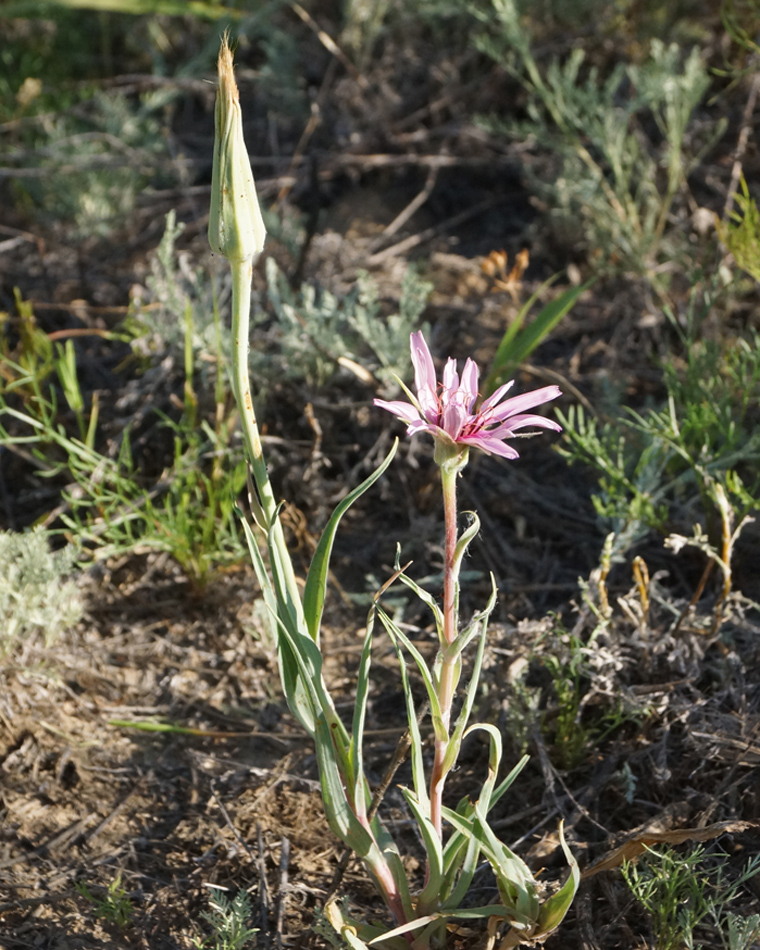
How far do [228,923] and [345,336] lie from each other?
5.39ft

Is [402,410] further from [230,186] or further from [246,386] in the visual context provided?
[230,186]

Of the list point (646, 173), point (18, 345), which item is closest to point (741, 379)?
point (646, 173)

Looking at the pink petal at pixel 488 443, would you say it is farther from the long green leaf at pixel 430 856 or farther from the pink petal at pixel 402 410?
the long green leaf at pixel 430 856

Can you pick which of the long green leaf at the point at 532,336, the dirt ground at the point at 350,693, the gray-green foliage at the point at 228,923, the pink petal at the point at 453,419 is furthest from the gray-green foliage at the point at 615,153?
the gray-green foliage at the point at 228,923

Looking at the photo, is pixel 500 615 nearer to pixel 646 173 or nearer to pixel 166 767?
pixel 166 767

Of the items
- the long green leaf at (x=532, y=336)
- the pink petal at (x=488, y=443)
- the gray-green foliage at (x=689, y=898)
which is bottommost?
the gray-green foliage at (x=689, y=898)

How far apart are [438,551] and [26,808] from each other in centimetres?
109

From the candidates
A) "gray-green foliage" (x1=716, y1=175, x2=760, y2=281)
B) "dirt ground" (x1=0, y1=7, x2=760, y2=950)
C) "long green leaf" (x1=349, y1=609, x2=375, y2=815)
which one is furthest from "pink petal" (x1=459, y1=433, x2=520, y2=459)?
"gray-green foliage" (x1=716, y1=175, x2=760, y2=281)

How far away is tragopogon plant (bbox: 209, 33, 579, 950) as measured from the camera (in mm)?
1216

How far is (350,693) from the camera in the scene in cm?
212

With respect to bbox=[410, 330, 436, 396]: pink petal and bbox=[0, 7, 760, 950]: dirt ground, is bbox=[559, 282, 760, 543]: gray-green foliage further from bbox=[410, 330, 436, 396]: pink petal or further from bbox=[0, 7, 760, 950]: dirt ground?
bbox=[410, 330, 436, 396]: pink petal

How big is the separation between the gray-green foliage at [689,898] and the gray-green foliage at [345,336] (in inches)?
53.1

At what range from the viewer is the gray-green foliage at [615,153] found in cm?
275

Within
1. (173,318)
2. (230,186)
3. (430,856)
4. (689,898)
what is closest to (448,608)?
(430,856)
